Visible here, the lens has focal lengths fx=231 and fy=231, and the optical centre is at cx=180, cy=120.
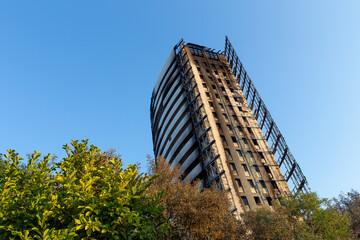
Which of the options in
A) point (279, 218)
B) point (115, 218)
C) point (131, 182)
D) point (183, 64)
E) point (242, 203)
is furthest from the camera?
point (183, 64)

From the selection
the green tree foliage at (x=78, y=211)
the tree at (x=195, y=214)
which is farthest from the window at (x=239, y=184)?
the green tree foliage at (x=78, y=211)

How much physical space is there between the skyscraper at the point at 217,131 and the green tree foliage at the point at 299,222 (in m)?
8.14

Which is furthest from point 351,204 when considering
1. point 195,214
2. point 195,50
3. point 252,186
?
point 195,50

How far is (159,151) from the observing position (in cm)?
5353

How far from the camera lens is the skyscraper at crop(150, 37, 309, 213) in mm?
34781

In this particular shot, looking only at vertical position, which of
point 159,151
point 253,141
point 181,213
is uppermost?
point 159,151

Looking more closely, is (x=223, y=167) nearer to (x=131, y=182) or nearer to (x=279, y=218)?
(x=279, y=218)

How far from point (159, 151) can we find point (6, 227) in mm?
46898

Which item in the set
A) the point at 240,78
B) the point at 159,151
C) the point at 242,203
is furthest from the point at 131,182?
the point at 240,78

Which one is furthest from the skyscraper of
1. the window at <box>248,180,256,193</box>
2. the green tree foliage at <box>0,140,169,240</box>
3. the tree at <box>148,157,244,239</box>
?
the green tree foliage at <box>0,140,169,240</box>

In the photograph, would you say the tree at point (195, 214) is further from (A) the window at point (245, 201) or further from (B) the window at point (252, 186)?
(B) the window at point (252, 186)

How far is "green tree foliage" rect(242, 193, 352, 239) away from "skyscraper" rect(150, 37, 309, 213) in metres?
8.14

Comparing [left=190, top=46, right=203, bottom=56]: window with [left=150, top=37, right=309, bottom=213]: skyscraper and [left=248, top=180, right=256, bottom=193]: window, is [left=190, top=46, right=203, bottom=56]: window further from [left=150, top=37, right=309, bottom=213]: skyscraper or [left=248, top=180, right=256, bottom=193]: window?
[left=248, top=180, right=256, bottom=193]: window

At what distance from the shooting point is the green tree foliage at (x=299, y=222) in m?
19.7
